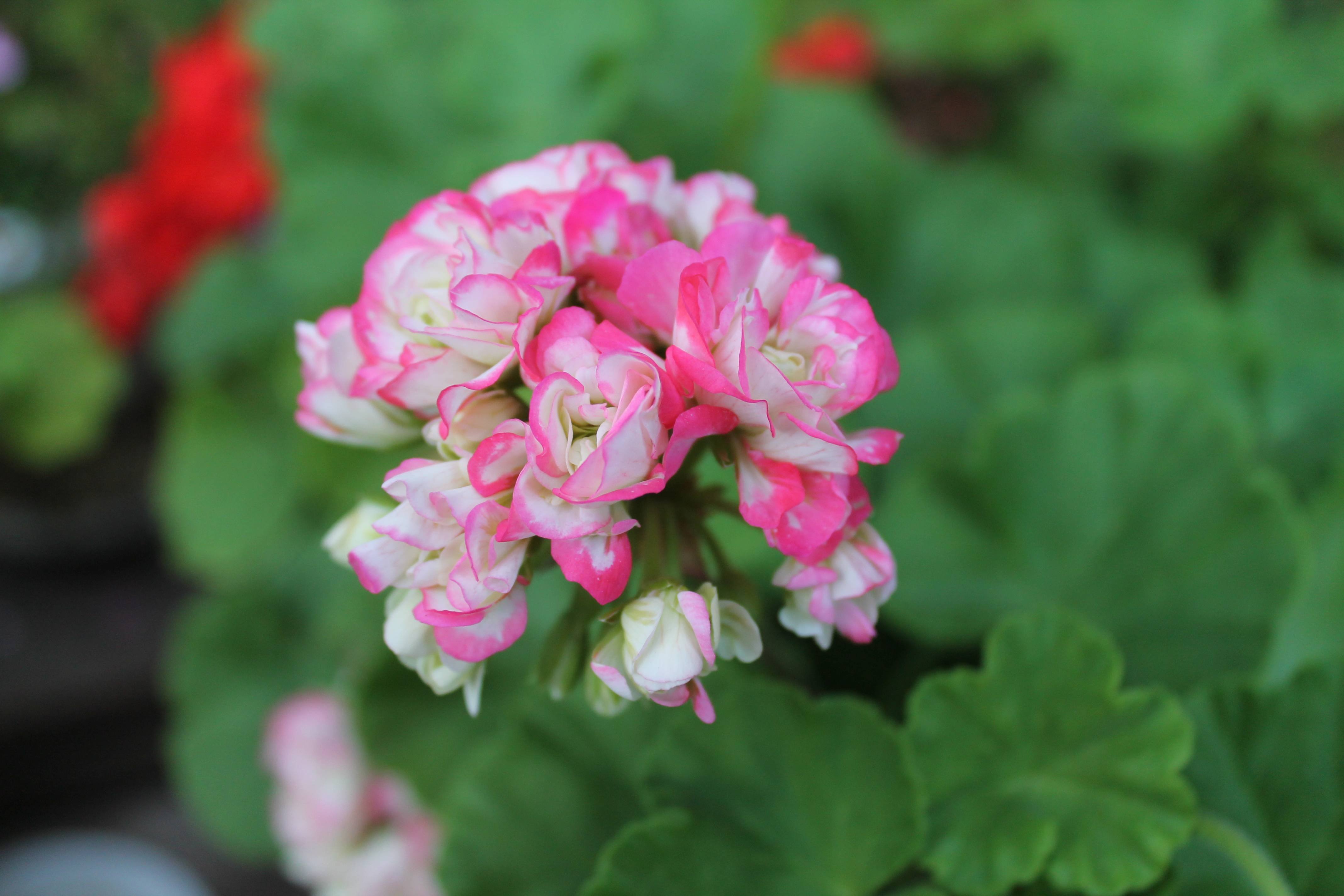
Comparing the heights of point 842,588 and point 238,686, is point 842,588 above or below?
above

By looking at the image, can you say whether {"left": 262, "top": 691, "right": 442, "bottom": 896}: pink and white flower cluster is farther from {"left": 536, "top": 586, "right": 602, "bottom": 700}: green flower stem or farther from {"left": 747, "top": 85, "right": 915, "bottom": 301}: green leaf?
{"left": 747, "top": 85, "right": 915, "bottom": 301}: green leaf

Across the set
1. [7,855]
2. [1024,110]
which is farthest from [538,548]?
[7,855]

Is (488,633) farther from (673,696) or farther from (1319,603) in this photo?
(1319,603)

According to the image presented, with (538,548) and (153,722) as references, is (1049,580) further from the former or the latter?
(153,722)

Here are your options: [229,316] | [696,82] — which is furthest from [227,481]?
[696,82]

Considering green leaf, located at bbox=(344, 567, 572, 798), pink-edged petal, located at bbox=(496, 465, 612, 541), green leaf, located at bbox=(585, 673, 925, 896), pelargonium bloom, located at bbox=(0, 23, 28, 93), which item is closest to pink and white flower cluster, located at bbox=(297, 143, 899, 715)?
pink-edged petal, located at bbox=(496, 465, 612, 541)

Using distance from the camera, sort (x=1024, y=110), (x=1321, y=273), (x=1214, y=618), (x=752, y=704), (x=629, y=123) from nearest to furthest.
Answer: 1. (x=752, y=704)
2. (x=1214, y=618)
3. (x=1321, y=273)
4. (x=629, y=123)
5. (x=1024, y=110)

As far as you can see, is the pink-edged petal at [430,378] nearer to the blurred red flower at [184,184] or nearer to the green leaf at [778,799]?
the green leaf at [778,799]
